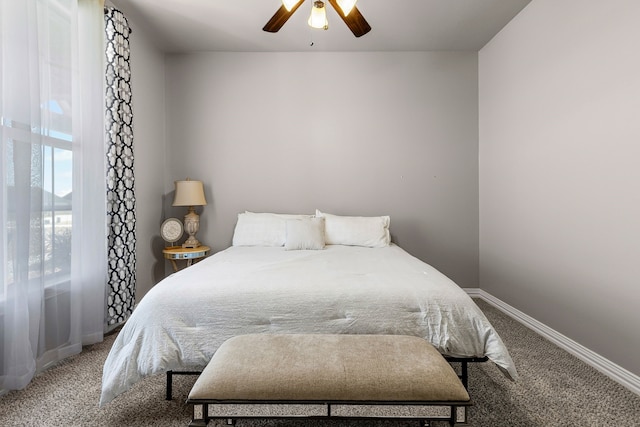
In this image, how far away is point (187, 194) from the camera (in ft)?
10.3

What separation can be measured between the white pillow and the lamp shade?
51cm

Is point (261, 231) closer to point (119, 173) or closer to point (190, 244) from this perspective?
point (190, 244)

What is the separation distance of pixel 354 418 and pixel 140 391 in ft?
4.27

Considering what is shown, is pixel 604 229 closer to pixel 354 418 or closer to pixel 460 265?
pixel 460 265

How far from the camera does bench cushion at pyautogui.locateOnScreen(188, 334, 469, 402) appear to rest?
3.49 feet

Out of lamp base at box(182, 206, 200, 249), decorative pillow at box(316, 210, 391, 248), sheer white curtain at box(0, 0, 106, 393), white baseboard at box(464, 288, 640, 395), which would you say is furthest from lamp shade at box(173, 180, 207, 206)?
white baseboard at box(464, 288, 640, 395)

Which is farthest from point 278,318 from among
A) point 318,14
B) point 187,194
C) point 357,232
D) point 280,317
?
point 187,194

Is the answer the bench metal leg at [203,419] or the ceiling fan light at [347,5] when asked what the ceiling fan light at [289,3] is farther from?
the bench metal leg at [203,419]

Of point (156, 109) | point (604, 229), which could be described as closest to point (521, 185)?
point (604, 229)

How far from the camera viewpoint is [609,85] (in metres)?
1.92

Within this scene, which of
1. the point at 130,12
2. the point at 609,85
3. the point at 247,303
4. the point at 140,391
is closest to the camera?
the point at 247,303

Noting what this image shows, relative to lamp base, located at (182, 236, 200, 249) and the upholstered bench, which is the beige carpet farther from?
lamp base, located at (182, 236, 200, 249)

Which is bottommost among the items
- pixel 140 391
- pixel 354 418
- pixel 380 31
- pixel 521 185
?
pixel 140 391

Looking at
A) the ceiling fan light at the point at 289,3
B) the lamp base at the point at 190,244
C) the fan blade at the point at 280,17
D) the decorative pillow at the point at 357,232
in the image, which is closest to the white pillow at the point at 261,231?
the decorative pillow at the point at 357,232
